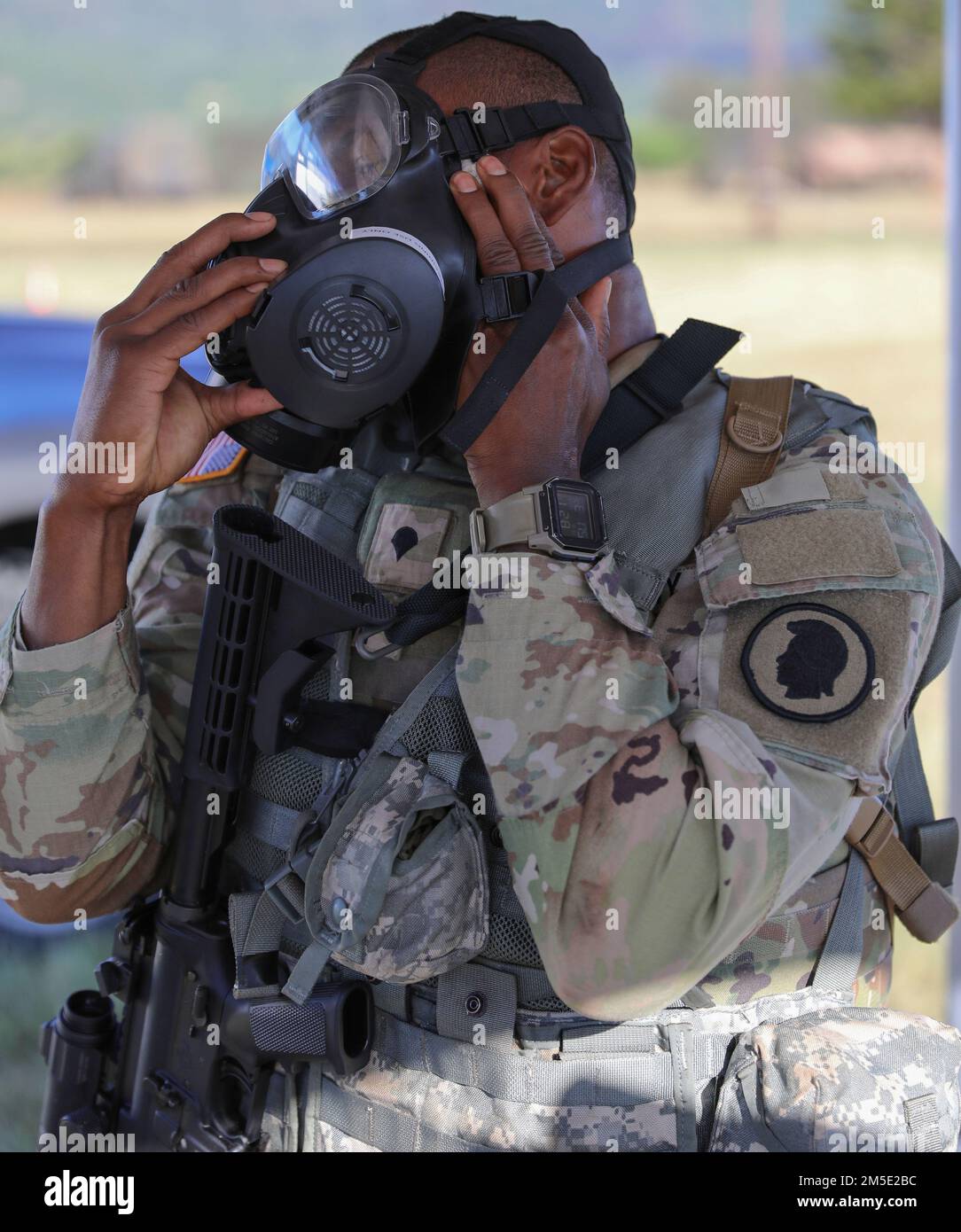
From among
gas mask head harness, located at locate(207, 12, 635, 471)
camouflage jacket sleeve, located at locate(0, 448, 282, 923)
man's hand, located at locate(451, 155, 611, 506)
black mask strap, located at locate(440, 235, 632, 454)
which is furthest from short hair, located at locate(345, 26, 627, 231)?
camouflage jacket sleeve, located at locate(0, 448, 282, 923)

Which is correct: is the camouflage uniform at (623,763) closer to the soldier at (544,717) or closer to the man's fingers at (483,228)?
the soldier at (544,717)

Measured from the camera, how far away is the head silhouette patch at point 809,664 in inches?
53.1

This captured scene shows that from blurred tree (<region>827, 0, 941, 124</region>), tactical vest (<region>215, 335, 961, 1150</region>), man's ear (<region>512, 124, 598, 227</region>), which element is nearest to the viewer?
tactical vest (<region>215, 335, 961, 1150</region>)

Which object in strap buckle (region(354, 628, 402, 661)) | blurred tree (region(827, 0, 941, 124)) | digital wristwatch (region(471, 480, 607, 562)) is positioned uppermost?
blurred tree (region(827, 0, 941, 124))

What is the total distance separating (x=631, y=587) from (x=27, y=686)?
2.56ft

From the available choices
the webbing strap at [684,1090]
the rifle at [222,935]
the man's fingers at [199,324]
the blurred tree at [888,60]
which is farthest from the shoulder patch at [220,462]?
the blurred tree at [888,60]

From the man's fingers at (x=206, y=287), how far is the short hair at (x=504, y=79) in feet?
1.34

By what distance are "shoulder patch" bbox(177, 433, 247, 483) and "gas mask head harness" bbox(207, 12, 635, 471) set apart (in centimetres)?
36

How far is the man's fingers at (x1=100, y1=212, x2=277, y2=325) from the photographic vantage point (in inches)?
58.7

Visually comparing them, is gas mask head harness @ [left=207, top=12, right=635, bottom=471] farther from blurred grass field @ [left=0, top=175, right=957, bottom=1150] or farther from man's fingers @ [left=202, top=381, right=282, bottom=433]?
blurred grass field @ [left=0, top=175, right=957, bottom=1150]

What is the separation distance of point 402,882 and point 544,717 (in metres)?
0.29

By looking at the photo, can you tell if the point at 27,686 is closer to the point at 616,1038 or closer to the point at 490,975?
the point at 490,975

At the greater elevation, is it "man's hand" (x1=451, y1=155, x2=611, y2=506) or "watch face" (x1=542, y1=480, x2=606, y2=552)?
"man's hand" (x1=451, y1=155, x2=611, y2=506)

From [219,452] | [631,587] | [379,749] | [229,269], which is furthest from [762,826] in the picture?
[219,452]
